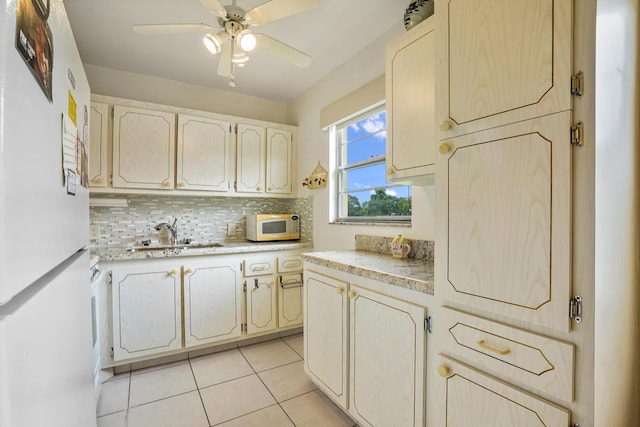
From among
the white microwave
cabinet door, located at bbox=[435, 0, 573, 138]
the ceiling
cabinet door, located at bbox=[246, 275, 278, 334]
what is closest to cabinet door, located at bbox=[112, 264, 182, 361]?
cabinet door, located at bbox=[246, 275, 278, 334]

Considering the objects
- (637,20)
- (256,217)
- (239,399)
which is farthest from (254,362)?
(637,20)

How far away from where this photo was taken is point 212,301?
2559 millimetres

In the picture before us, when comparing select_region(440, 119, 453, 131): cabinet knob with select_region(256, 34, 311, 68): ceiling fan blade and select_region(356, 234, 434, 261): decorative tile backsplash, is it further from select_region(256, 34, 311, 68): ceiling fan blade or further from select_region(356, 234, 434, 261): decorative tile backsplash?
select_region(256, 34, 311, 68): ceiling fan blade

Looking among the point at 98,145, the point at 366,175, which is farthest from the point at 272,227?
the point at 98,145

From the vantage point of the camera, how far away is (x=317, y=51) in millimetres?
2371

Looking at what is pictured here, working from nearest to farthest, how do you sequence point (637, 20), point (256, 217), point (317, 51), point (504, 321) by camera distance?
1. point (504, 321)
2. point (637, 20)
3. point (317, 51)
4. point (256, 217)

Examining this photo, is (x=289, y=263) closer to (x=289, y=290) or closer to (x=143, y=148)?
Result: (x=289, y=290)

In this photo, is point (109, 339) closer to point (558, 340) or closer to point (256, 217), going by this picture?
point (256, 217)

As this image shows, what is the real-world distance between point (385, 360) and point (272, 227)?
1.93 meters

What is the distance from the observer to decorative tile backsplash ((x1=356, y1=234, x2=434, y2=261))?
1781 mm

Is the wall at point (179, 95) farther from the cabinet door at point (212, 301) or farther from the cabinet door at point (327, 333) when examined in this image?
the cabinet door at point (327, 333)

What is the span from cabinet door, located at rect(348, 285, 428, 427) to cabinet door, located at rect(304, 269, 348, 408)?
0.07 metres

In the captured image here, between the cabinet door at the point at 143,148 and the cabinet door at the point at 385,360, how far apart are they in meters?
2.03

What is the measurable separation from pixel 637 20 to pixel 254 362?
9.80ft
